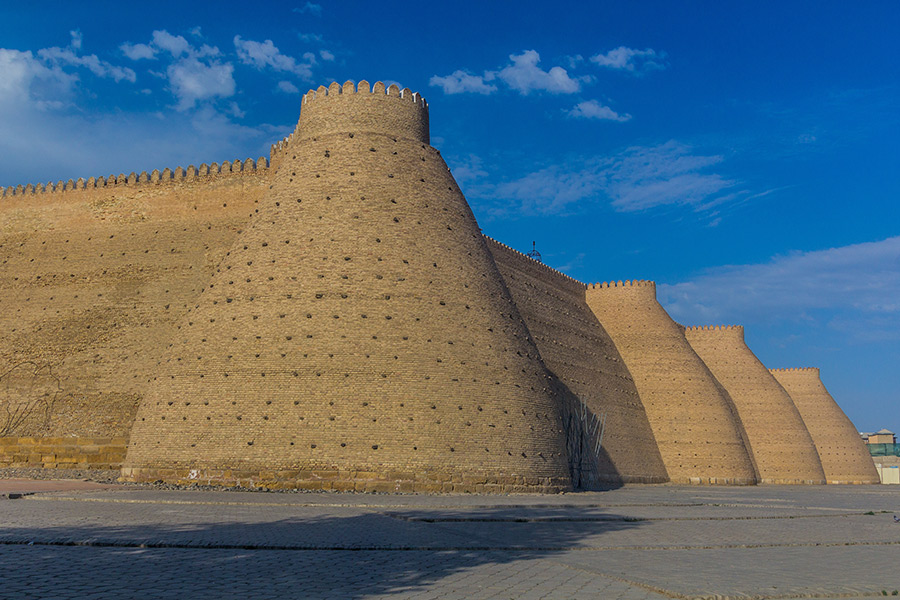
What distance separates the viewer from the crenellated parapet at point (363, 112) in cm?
2131

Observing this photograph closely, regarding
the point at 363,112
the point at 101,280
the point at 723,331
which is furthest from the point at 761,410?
the point at 101,280

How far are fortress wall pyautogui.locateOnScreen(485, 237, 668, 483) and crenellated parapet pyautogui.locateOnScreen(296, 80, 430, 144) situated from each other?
355 inches

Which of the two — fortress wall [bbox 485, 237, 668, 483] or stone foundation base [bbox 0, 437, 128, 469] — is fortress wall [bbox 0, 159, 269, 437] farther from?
fortress wall [bbox 485, 237, 668, 483]

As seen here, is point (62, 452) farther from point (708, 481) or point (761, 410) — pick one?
point (761, 410)

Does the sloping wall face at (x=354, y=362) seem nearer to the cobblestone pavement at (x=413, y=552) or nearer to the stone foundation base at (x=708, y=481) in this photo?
the cobblestone pavement at (x=413, y=552)

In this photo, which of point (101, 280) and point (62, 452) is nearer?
point (62, 452)

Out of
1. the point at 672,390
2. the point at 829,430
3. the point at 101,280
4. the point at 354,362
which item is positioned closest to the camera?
the point at 354,362

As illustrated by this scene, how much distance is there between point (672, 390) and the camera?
35.7 metres

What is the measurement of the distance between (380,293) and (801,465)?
29.9m

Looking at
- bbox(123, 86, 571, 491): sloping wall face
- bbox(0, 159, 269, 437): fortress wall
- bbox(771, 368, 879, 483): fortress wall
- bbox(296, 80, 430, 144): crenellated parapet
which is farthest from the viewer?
bbox(771, 368, 879, 483): fortress wall

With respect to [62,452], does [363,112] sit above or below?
above

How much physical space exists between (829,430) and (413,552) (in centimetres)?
4419

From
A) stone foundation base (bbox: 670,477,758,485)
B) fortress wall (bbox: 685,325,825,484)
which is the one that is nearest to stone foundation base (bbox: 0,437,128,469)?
stone foundation base (bbox: 670,477,758,485)

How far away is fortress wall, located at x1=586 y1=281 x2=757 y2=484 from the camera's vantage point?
113ft
